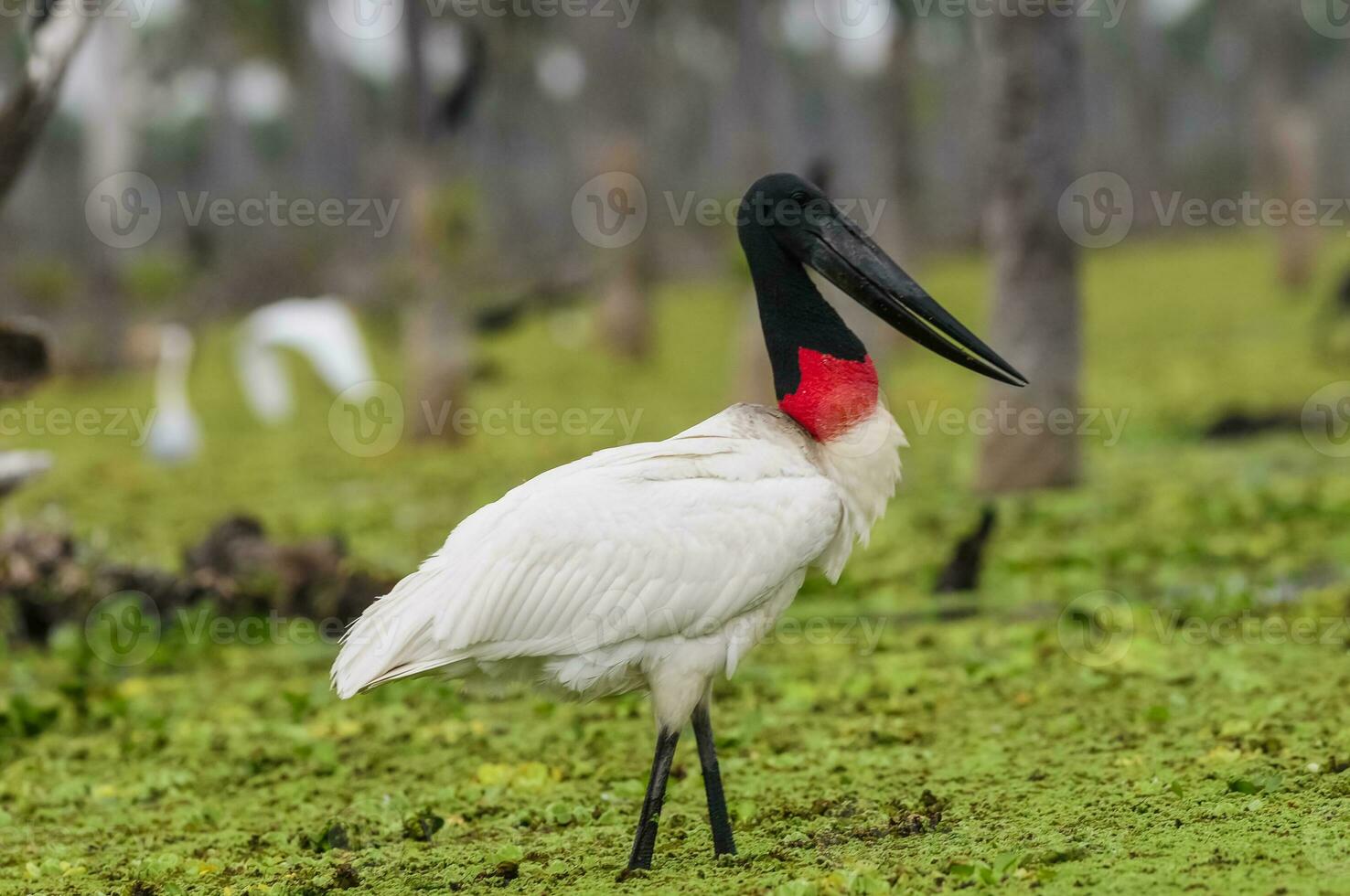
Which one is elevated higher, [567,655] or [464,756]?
[567,655]

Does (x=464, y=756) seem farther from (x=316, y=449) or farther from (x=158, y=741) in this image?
(x=316, y=449)

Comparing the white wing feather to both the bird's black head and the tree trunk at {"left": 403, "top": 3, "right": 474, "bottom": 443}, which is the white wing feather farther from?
the tree trunk at {"left": 403, "top": 3, "right": 474, "bottom": 443}

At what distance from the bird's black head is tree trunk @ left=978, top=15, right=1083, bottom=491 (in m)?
5.64

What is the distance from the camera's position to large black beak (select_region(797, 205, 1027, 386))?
14.3 ft

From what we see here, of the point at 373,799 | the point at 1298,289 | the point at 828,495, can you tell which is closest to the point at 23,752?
the point at 373,799

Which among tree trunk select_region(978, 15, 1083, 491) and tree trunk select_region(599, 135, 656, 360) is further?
tree trunk select_region(599, 135, 656, 360)

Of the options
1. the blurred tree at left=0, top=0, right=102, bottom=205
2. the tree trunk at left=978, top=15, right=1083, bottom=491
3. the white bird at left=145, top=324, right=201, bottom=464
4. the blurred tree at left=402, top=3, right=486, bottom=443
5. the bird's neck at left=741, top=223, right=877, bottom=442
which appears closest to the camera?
the bird's neck at left=741, top=223, right=877, bottom=442

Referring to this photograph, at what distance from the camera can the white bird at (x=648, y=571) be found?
3902 millimetres

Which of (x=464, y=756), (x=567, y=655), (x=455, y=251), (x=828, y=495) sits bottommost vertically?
(x=464, y=756)

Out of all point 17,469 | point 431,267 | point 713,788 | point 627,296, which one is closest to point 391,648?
point 713,788

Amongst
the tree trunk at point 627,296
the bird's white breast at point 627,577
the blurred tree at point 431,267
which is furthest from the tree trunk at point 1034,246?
the tree trunk at point 627,296

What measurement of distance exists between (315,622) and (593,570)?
4.12 metres

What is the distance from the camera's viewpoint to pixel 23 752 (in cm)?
587

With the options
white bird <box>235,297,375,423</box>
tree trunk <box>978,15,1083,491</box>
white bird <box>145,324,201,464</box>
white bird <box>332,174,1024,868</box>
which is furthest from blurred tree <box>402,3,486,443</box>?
Answer: white bird <box>332,174,1024,868</box>
